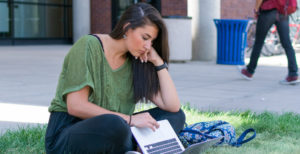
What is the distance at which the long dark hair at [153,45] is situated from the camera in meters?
2.96

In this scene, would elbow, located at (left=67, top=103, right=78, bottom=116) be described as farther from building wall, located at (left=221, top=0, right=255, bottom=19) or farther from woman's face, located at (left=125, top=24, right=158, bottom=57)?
building wall, located at (left=221, top=0, right=255, bottom=19)

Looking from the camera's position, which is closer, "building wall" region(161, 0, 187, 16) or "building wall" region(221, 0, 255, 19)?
"building wall" region(221, 0, 255, 19)

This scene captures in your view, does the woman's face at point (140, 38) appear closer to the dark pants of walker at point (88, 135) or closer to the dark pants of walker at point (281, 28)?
the dark pants of walker at point (88, 135)

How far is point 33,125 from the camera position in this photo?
14.3 ft

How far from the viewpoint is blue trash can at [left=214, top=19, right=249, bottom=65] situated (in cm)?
1141

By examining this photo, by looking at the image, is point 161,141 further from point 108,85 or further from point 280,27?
point 280,27

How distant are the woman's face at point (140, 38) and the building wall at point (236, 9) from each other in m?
14.0

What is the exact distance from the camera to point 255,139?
404 centimetres

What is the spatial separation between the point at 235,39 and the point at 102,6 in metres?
10.9

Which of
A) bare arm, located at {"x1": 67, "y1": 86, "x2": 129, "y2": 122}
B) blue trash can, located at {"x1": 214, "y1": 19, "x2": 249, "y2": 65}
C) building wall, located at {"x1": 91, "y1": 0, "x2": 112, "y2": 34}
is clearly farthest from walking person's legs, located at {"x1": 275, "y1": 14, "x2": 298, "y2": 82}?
building wall, located at {"x1": 91, "y1": 0, "x2": 112, "y2": 34}

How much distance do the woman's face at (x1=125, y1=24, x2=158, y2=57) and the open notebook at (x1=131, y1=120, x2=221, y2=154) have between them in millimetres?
455

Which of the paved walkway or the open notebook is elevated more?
the open notebook

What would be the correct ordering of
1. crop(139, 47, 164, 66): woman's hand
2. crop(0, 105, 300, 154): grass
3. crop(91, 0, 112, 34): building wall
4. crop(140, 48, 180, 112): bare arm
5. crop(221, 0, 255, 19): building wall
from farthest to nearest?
crop(91, 0, 112, 34): building wall, crop(221, 0, 255, 19): building wall, crop(0, 105, 300, 154): grass, crop(140, 48, 180, 112): bare arm, crop(139, 47, 164, 66): woman's hand

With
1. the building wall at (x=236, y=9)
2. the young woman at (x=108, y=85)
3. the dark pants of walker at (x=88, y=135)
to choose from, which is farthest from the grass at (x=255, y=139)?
the building wall at (x=236, y=9)
